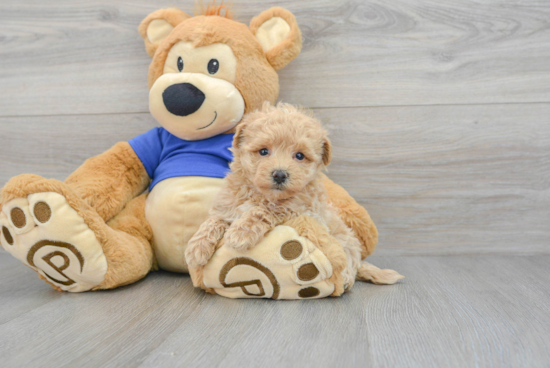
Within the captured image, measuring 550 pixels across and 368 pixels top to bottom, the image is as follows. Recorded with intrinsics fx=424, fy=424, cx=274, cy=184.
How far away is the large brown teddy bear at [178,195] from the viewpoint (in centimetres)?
89

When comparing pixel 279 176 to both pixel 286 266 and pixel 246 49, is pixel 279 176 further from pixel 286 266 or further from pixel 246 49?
pixel 246 49

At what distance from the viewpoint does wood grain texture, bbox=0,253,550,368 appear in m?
0.65

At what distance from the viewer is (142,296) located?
955 millimetres

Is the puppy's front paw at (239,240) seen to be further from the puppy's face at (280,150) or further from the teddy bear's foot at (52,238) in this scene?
the teddy bear's foot at (52,238)

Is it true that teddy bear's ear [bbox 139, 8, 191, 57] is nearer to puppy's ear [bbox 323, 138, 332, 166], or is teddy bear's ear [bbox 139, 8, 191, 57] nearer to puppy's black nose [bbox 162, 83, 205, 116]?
puppy's black nose [bbox 162, 83, 205, 116]

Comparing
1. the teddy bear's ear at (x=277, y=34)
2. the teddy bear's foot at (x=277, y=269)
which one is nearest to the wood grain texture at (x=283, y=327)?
the teddy bear's foot at (x=277, y=269)

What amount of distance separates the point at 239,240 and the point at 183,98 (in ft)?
1.32

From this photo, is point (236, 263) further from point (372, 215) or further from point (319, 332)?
point (372, 215)

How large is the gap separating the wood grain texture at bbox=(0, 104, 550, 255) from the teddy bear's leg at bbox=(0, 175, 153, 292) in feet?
1.65

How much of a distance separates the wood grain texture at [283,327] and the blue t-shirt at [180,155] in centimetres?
29

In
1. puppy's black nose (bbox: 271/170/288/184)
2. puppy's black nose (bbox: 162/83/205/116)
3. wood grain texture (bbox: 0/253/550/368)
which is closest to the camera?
wood grain texture (bbox: 0/253/550/368)

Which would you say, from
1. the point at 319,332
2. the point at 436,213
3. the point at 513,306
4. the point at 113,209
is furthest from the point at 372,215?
the point at 113,209

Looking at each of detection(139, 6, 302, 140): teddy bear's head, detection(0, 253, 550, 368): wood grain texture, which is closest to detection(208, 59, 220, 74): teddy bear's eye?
detection(139, 6, 302, 140): teddy bear's head

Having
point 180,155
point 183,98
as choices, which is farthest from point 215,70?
point 180,155
